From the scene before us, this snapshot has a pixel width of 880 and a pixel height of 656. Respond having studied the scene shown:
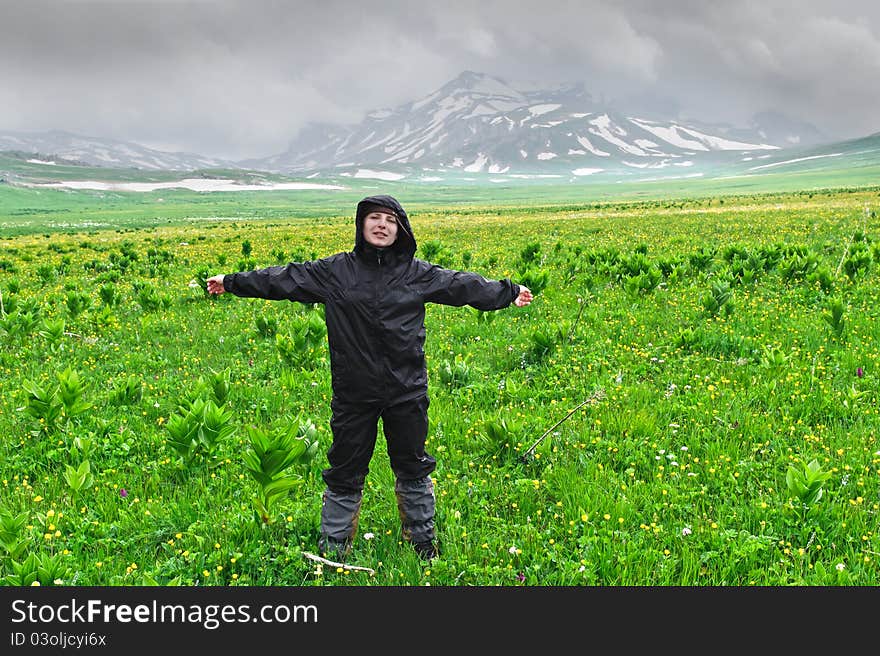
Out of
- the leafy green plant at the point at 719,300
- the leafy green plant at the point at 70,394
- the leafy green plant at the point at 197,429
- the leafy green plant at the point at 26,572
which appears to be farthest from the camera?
the leafy green plant at the point at 719,300

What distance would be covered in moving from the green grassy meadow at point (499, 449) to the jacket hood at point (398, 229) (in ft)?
4.63

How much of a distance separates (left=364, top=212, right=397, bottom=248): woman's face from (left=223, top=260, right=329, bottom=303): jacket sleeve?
1.46 ft

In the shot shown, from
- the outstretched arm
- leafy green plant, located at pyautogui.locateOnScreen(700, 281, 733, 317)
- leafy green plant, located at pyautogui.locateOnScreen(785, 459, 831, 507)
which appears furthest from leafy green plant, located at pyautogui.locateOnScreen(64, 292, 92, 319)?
leafy green plant, located at pyautogui.locateOnScreen(785, 459, 831, 507)

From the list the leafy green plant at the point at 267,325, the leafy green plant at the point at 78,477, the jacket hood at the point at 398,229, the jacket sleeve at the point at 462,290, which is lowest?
the leafy green plant at the point at 78,477

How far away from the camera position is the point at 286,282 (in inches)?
158

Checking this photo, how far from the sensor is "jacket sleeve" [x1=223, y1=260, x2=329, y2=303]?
3.96 m

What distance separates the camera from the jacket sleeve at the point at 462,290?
3975 mm

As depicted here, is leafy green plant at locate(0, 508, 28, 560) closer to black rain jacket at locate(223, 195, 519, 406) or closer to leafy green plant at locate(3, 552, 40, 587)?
leafy green plant at locate(3, 552, 40, 587)

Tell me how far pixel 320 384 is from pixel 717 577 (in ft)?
16.1

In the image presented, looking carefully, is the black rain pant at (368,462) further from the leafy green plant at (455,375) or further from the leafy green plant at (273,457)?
the leafy green plant at (455,375)

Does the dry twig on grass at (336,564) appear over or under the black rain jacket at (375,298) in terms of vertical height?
under

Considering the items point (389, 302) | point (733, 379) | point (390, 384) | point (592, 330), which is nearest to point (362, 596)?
point (390, 384)

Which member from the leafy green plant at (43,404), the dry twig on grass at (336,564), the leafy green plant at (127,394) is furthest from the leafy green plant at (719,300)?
the leafy green plant at (43,404)

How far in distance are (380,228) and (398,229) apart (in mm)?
152
